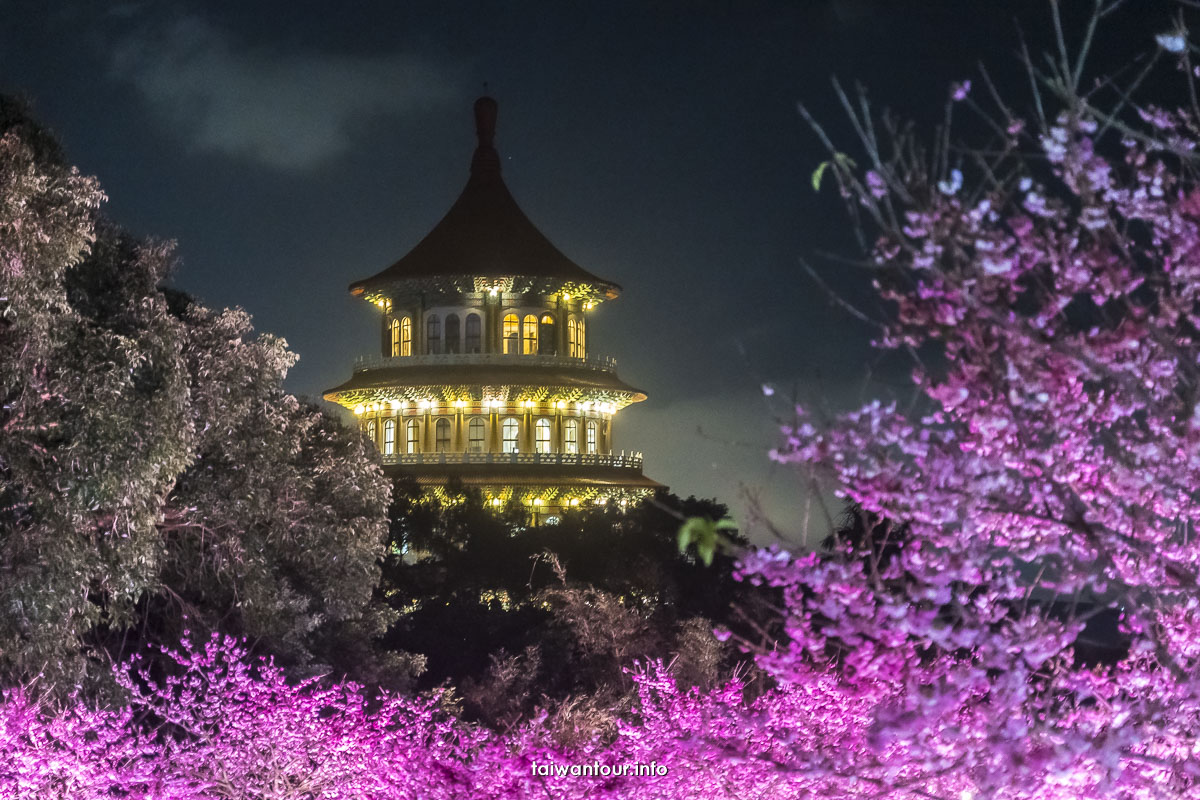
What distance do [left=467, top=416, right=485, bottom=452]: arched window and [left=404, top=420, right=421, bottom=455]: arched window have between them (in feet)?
5.94

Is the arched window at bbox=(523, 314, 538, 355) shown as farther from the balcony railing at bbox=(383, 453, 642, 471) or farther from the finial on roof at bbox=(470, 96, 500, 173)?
the finial on roof at bbox=(470, 96, 500, 173)

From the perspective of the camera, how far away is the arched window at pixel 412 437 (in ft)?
179

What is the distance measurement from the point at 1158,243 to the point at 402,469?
138ft

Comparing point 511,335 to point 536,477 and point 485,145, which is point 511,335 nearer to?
point 536,477

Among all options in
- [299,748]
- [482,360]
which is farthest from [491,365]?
[299,748]

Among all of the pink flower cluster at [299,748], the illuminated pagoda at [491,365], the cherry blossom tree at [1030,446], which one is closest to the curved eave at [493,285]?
the illuminated pagoda at [491,365]

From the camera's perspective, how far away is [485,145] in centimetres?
5894

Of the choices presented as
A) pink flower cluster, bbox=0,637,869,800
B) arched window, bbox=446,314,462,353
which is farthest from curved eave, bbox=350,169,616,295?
pink flower cluster, bbox=0,637,869,800

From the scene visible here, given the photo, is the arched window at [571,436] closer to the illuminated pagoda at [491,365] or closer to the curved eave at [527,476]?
the illuminated pagoda at [491,365]

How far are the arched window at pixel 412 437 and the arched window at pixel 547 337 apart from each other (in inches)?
208

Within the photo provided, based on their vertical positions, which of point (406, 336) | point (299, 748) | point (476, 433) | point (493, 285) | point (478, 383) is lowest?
point (299, 748)

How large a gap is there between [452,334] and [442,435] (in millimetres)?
3974

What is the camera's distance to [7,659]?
54.3 ft

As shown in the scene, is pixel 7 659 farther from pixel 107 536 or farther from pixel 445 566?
pixel 445 566
